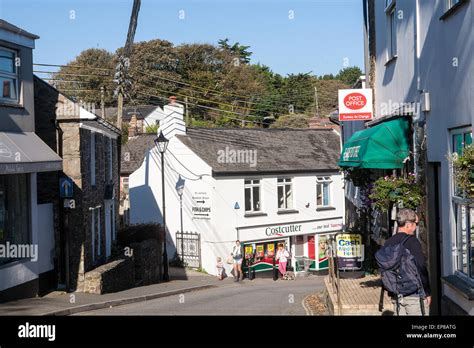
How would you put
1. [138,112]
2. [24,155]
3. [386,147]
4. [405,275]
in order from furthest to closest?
[138,112], [24,155], [386,147], [405,275]

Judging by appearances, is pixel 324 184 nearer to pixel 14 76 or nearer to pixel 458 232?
pixel 14 76

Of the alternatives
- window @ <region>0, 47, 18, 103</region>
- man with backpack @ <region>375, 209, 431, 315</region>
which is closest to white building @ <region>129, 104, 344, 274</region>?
window @ <region>0, 47, 18, 103</region>

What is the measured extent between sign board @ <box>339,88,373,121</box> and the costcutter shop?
15.5m

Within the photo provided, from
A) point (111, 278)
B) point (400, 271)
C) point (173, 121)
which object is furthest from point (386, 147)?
point (173, 121)

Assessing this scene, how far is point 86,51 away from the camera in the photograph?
56125mm

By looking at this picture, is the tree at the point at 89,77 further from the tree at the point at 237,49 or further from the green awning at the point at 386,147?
the green awning at the point at 386,147

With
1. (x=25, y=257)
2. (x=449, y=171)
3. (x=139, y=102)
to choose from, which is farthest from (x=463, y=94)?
(x=139, y=102)

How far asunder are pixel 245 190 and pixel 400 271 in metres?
25.8

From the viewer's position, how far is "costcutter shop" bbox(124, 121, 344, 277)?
3278 centimetres

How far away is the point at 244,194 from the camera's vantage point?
33.5 meters

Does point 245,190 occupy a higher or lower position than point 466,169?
lower
